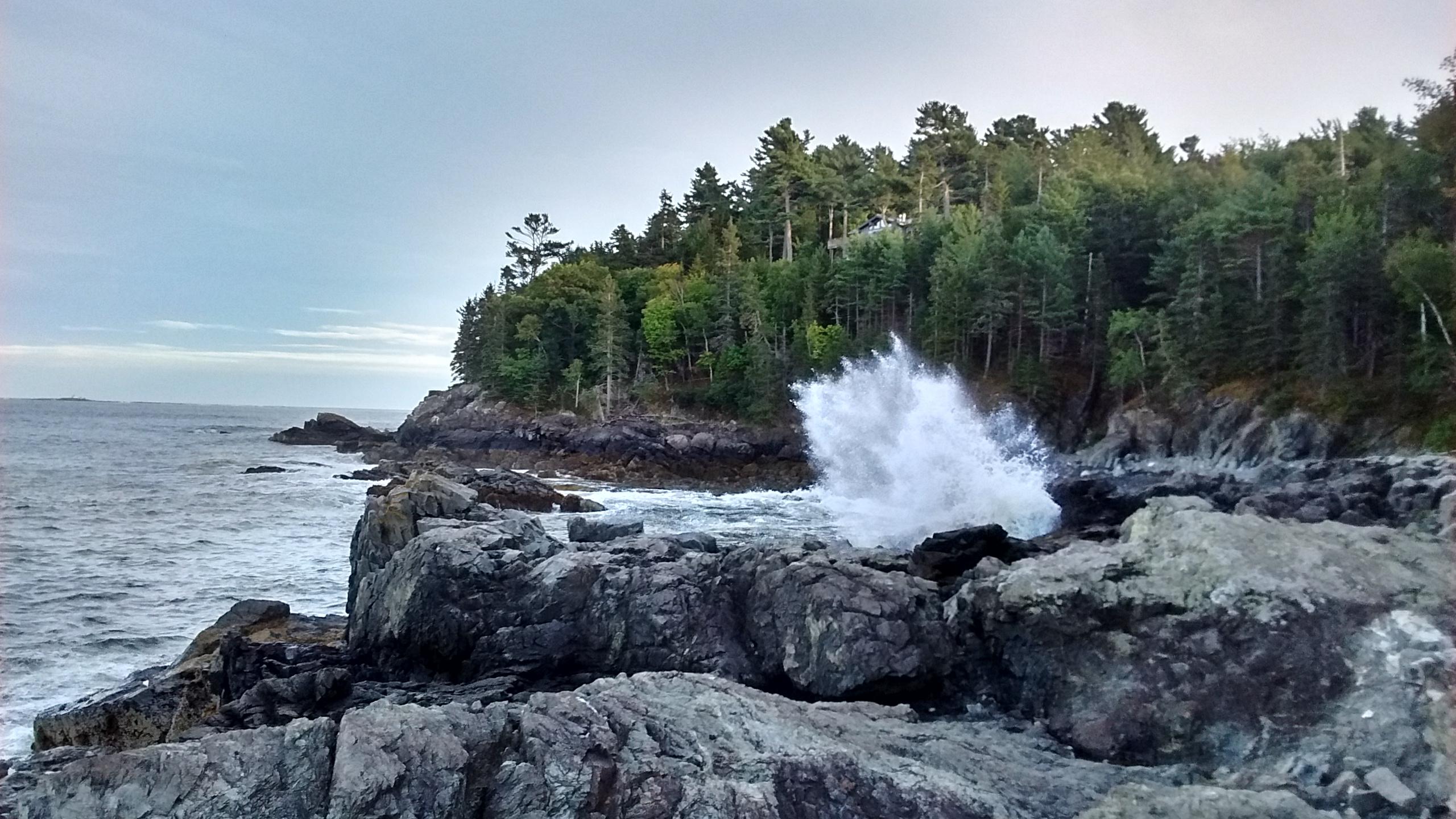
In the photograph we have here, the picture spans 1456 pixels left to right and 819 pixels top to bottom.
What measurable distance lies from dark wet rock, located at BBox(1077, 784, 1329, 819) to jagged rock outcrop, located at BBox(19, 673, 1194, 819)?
0.27m

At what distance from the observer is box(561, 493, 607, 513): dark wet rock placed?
28.0 m

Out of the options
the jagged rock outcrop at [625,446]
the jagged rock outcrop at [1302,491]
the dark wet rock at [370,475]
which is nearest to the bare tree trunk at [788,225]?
the jagged rock outcrop at [625,446]

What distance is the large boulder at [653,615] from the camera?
28.9 feet

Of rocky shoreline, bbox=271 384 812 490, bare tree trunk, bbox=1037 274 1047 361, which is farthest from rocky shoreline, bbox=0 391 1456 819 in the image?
bare tree trunk, bbox=1037 274 1047 361

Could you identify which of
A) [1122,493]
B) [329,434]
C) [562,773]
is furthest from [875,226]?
[562,773]

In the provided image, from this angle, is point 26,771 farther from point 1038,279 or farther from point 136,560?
point 1038,279

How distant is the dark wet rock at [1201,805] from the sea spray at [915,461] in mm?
13534

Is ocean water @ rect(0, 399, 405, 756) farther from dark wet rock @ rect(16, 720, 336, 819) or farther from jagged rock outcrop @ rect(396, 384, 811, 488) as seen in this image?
jagged rock outcrop @ rect(396, 384, 811, 488)

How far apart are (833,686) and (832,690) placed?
0.04m

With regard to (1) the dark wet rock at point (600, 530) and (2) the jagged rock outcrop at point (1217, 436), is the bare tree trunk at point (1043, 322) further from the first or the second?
(1) the dark wet rock at point (600, 530)

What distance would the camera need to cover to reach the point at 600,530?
14.6 m

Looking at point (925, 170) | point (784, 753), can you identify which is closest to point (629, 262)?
point (925, 170)

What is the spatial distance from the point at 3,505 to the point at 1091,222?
50409 mm

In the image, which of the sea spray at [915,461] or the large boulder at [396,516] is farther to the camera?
the sea spray at [915,461]
